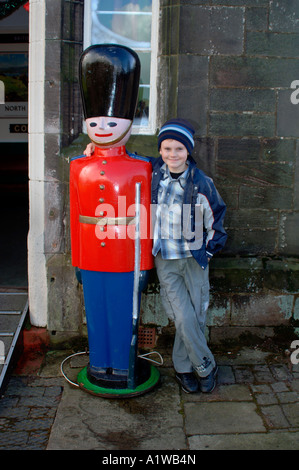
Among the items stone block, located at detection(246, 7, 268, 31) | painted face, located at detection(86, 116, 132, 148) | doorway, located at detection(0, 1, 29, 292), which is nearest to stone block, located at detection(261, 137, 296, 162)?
stone block, located at detection(246, 7, 268, 31)

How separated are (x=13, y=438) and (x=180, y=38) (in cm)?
306

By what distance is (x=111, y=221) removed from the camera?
11.3 ft

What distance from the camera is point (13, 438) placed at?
3154mm

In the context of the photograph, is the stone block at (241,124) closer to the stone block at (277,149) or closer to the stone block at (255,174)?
the stone block at (277,149)

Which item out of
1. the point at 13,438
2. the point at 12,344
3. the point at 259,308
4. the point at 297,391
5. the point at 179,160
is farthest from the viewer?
the point at 259,308

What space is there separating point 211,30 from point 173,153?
4.12ft

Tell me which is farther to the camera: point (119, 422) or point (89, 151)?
point (89, 151)

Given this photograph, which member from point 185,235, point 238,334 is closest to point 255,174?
point 185,235

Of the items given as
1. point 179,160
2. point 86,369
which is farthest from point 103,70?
point 86,369

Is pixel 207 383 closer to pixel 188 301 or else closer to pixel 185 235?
pixel 188 301

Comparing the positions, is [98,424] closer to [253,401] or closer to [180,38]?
[253,401]

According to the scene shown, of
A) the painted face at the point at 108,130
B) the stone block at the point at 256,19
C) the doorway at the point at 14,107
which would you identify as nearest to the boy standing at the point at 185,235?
the painted face at the point at 108,130

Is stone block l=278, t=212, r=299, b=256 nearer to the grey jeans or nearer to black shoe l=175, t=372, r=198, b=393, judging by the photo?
the grey jeans

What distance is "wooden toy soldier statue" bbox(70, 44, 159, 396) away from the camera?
331 centimetres
